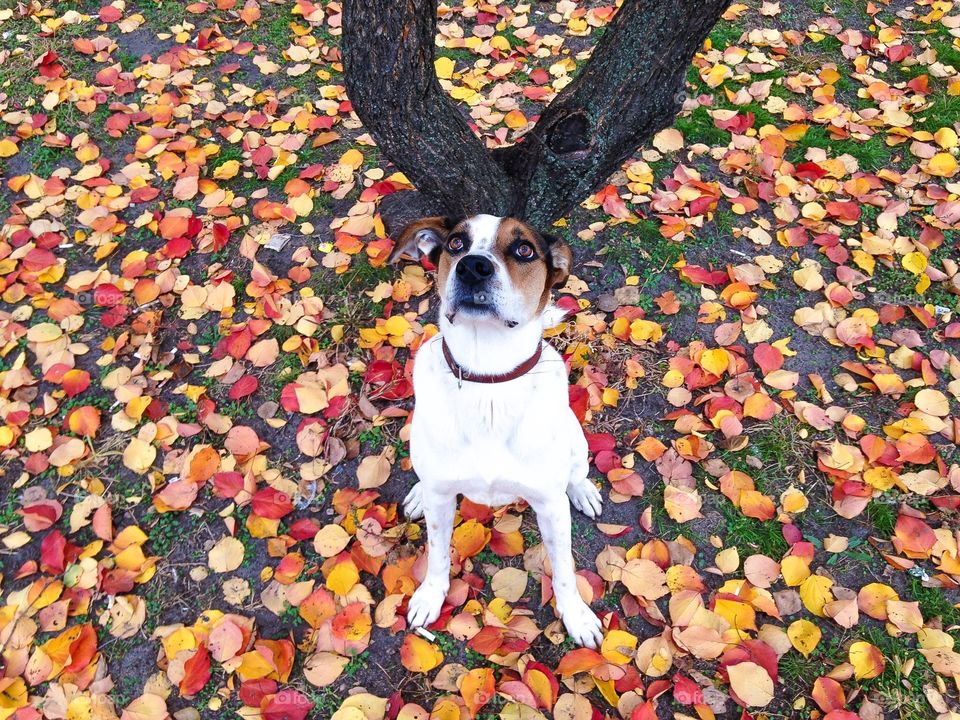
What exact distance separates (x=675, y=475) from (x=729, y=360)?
96 centimetres

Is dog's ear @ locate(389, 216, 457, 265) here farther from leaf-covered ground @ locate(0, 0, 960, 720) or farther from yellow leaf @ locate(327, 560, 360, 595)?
yellow leaf @ locate(327, 560, 360, 595)

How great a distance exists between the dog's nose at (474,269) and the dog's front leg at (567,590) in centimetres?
123

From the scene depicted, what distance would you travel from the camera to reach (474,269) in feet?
8.98

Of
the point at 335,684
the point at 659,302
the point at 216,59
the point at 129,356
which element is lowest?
the point at 335,684

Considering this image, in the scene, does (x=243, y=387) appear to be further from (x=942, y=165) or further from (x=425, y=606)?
(x=942, y=165)

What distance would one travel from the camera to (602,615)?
370 centimetres

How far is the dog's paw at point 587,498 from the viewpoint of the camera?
404cm

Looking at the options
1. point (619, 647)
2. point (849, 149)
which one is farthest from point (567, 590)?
point (849, 149)

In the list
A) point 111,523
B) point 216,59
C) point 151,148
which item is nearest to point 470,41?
point 216,59

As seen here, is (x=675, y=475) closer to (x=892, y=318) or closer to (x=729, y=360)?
(x=729, y=360)

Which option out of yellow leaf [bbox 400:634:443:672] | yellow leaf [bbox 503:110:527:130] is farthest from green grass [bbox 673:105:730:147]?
yellow leaf [bbox 400:634:443:672]

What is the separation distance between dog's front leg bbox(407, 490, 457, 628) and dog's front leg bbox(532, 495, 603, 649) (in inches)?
19.2

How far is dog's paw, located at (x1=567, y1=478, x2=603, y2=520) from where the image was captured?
404 cm

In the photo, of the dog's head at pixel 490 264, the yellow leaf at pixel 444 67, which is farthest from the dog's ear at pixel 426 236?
the yellow leaf at pixel 444 67
